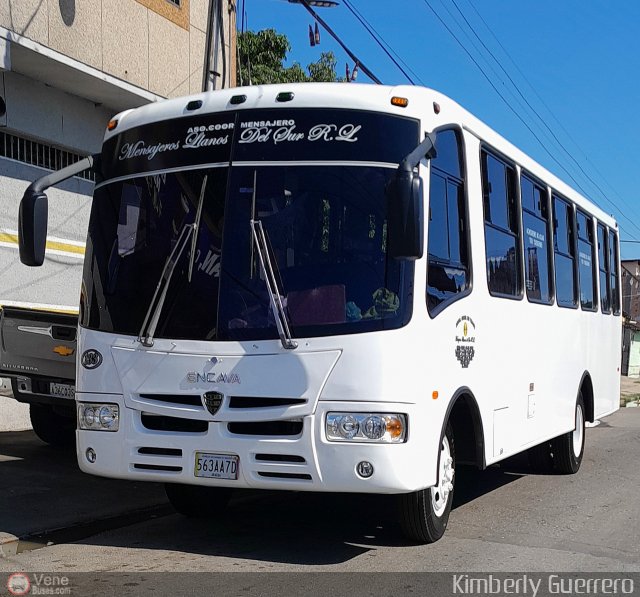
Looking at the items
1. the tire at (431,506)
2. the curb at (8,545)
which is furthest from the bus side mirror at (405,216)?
the curb at (8,545)

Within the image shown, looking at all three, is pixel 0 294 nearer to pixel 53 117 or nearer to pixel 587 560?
pixel 53 117

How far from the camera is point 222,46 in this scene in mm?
16219

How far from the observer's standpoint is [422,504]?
21.7 feet

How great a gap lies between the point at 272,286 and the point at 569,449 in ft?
19.1

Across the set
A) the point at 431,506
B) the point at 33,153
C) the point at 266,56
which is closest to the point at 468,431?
the point at 431,506

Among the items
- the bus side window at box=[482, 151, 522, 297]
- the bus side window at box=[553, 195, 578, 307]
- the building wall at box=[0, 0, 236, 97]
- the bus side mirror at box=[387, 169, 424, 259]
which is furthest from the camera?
the building wall at box=[0, 0, 236, 97]

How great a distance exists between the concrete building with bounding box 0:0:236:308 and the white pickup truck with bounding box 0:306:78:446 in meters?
3.43

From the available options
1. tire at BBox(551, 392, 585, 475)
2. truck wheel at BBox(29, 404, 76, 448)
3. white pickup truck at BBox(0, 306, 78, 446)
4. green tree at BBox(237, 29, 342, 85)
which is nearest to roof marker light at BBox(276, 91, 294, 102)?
white pickup truck at BBox(0, 306, 78, 446)

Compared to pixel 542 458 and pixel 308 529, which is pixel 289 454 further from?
pixel 542 458

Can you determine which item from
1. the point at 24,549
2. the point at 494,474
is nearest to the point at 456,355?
the point at 24,549

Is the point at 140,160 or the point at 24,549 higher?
the point at 140,160

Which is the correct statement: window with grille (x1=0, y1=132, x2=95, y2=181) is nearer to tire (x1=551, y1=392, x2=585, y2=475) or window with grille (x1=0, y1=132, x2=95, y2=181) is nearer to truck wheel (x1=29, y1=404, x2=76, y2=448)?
truck wheel (x1=29, y1=404, x2=76, y2=448)

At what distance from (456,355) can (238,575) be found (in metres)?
2.21

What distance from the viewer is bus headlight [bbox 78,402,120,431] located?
6594 mm
